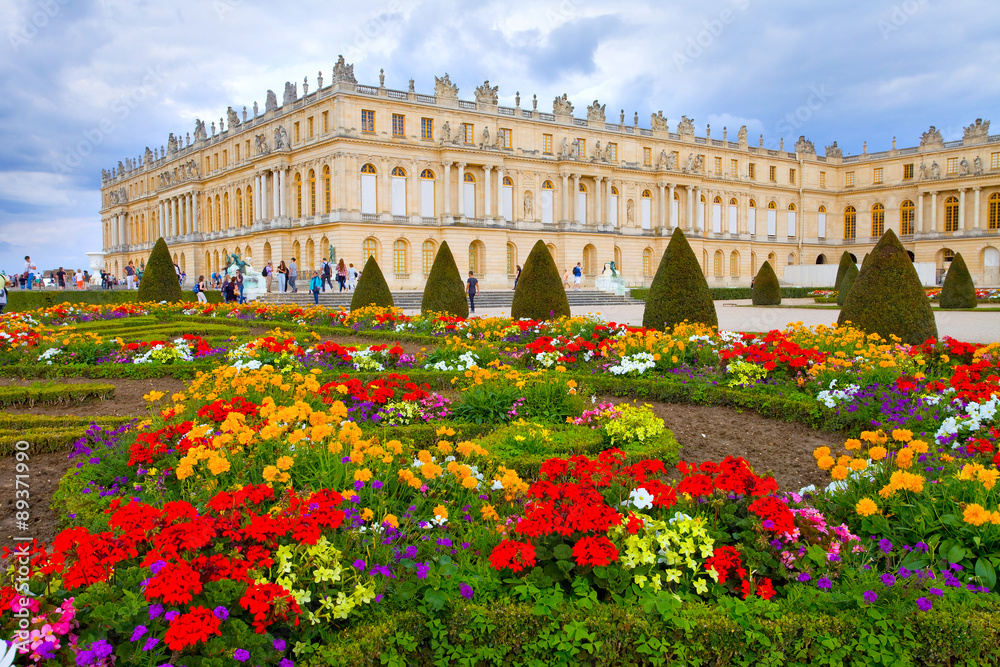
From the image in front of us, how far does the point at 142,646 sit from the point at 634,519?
1904 millimetres

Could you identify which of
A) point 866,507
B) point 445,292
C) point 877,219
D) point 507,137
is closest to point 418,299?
point 507,137

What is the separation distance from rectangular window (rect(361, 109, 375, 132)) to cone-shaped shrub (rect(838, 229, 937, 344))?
31.8 m

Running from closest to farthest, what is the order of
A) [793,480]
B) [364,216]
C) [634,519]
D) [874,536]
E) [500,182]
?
1. [634,519]
2. [874,536]
3. [793,480]
4. [364,216]
5. [500,182]

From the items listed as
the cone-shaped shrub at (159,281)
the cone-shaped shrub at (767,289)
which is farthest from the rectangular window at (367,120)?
the cone-shaped shrub at (767,289)

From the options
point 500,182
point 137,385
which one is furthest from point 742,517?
point 500,182

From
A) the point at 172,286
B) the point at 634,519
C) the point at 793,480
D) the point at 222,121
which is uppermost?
the point at 222,121

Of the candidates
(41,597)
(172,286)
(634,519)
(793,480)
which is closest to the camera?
(41,597)

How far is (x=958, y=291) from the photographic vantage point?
2372cm

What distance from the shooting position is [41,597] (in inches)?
98.2

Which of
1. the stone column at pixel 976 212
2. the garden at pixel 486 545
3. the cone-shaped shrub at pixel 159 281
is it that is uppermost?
the stone column at pixel 976 212

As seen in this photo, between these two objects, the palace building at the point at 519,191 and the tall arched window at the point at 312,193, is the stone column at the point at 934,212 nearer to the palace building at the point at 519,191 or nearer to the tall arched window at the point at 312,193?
the palace building at the point at 519,191

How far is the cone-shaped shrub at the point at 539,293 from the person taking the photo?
599 inches

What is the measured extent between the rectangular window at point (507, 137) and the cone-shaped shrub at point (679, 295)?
105 feet

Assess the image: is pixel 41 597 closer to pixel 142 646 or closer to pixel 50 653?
pixel 50 653
